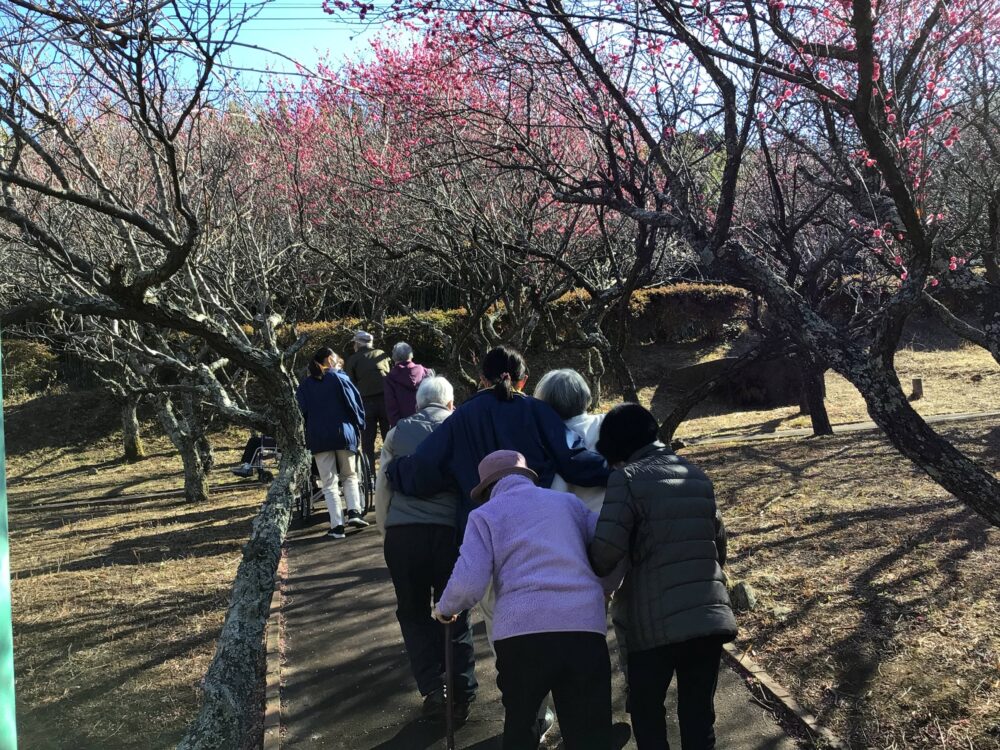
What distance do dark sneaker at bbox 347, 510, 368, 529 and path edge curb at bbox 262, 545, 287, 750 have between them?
1.93 m

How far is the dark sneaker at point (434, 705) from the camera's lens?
4.12m

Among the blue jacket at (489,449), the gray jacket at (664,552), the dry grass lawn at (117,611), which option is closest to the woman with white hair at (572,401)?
the blue jacket at (489,449)

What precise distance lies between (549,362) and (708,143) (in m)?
14.2

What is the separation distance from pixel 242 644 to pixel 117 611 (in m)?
2.65

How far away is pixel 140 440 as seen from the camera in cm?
1856

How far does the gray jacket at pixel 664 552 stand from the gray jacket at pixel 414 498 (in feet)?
3.60

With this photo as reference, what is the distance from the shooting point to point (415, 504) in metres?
4.09

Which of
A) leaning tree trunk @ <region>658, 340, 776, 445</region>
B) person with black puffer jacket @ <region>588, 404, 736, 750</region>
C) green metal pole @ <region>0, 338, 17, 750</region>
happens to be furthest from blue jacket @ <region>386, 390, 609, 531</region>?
leaning tree trunk @ <region>658, 340, 776, 445</region>

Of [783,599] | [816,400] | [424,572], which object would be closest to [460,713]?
[424,572]

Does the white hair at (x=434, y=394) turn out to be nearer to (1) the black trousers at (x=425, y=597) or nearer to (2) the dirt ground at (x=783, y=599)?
(1) the black trousers at (x=425, y=597)

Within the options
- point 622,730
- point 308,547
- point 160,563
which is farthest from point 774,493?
point 160,563

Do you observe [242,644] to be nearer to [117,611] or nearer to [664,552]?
[664,552]

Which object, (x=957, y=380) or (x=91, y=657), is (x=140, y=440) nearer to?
(x=91, y=657)

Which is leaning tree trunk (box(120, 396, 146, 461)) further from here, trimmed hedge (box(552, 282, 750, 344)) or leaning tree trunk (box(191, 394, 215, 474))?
trimmed hedge (box(552, 282, 750, 344))
